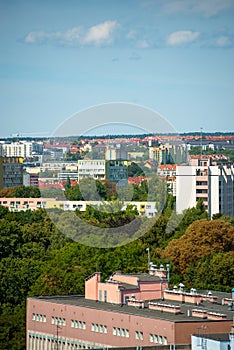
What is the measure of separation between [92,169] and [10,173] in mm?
28781

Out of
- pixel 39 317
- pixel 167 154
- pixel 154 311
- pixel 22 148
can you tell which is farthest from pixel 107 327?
pixel 22 148

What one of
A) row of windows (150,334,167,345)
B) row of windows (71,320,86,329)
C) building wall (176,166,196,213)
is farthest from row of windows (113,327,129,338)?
building wall (176,166,196,213)

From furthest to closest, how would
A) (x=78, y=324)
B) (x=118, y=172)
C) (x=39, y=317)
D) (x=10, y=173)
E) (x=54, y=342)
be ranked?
(x=10, y=173) → (x=118, y=172) → (x=39, y=317) → (x=54, y=342) → (x=78, y=324)

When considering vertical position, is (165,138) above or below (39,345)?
above

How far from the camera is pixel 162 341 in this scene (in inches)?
906

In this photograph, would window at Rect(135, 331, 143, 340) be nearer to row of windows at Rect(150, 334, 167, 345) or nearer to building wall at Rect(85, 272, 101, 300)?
row of windows at Rect(150, 334, 167, 345)

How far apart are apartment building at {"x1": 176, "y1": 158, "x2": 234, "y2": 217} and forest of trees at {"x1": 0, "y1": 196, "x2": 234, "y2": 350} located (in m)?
12.2

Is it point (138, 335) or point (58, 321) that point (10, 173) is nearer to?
point (58, 321)

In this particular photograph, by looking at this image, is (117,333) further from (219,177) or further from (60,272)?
(219,177)

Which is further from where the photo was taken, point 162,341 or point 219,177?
point 219,177

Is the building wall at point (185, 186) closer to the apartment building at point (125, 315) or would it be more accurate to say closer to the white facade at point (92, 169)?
the white facade at point (92, 169)

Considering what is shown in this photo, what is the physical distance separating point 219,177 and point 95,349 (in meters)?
39.9

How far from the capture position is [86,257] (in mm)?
37281

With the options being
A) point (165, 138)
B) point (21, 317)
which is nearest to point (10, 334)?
point (21, 317)
